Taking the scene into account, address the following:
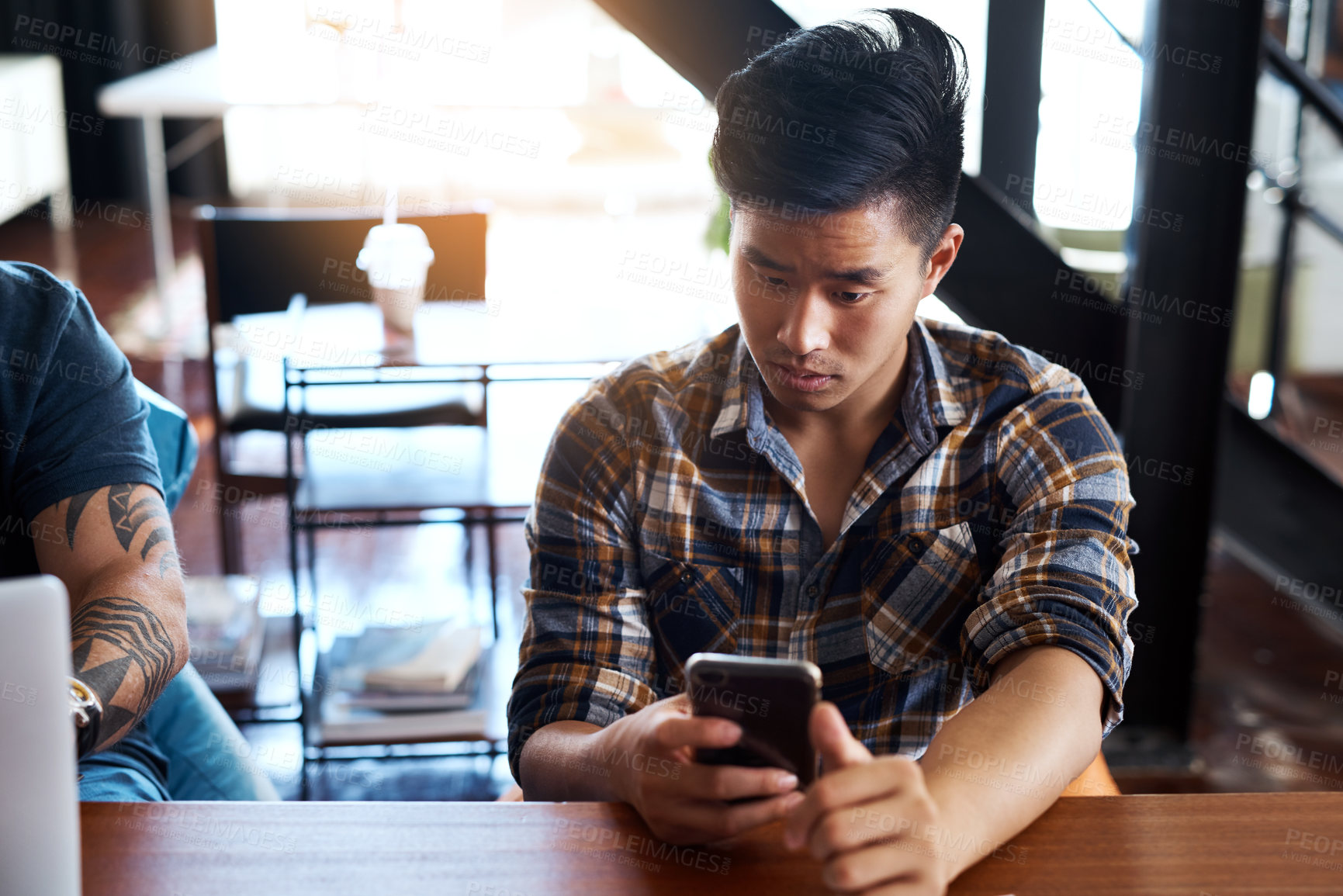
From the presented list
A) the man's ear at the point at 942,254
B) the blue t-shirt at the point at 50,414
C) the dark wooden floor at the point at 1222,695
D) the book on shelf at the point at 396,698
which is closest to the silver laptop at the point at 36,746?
the blue t-shirt at the point at 50,414

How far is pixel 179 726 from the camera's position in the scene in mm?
1327

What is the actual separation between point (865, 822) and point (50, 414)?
93 centimetres

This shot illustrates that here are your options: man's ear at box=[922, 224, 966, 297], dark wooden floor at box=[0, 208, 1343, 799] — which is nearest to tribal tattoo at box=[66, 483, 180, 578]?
man's ear at box=[922, 224, 966, 297]

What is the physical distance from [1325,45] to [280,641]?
14.4 feet

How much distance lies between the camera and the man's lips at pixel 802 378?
113cm

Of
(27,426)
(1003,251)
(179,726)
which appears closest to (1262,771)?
(1003,251)

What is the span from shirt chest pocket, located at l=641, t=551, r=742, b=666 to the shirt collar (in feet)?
0.46

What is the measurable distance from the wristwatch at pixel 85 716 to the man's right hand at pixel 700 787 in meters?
0.46

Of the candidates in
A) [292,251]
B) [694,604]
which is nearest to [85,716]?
[694,604]

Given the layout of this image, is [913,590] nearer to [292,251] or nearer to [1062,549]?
[1062,549]

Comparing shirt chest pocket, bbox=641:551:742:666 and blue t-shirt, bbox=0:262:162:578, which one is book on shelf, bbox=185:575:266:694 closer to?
blue t-shirt, bbox=0:262:162:578

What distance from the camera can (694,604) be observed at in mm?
1193

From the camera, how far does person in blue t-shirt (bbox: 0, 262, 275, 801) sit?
1.18 m

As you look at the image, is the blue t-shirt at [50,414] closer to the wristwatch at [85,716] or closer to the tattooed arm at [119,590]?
the tattooed arm at [119,590]
